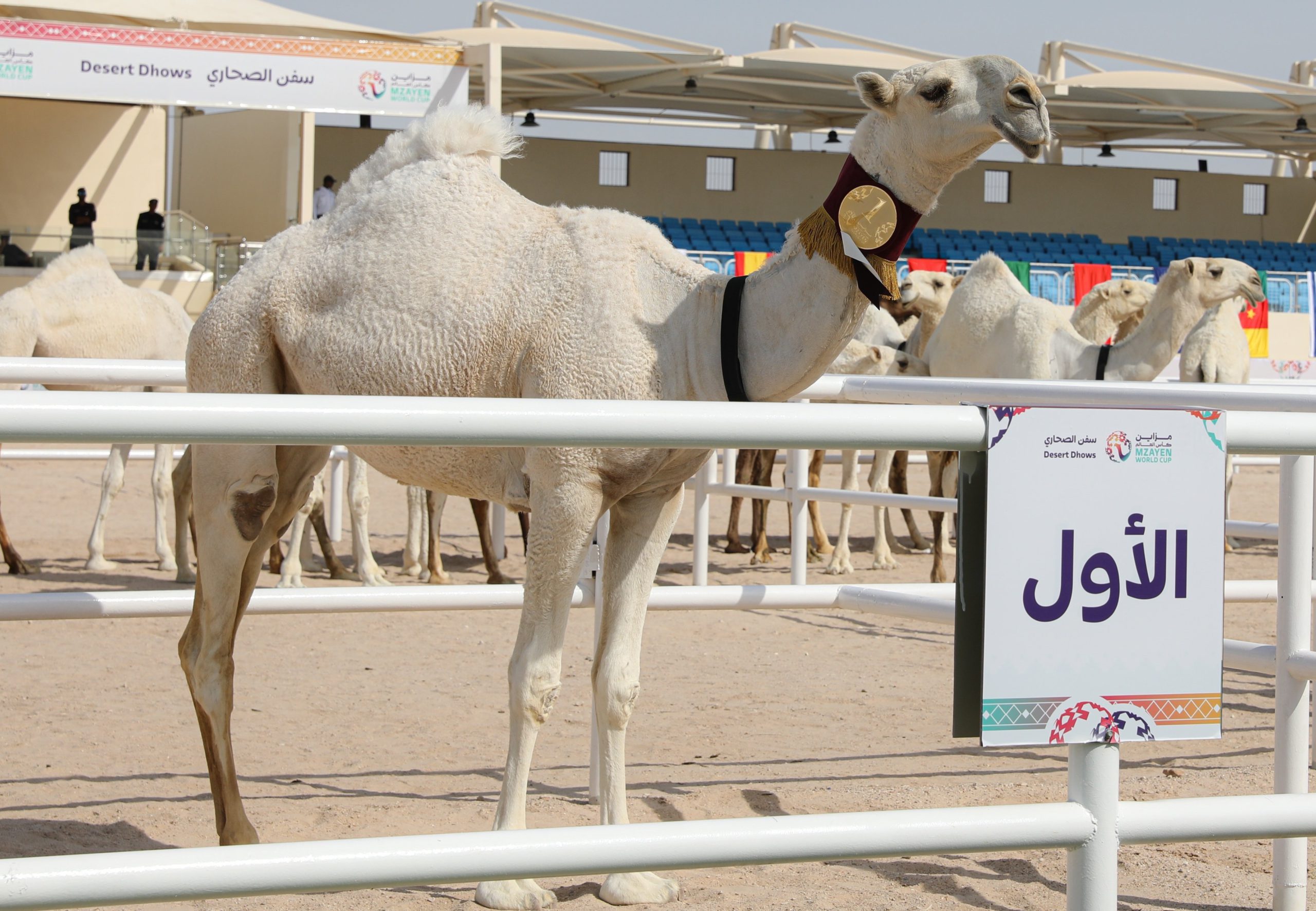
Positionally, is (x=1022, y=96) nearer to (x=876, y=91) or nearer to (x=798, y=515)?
(x=876, y=91)

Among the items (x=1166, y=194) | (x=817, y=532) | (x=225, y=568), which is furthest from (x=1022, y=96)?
(x=1166, y=194)

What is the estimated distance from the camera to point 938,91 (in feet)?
10.5

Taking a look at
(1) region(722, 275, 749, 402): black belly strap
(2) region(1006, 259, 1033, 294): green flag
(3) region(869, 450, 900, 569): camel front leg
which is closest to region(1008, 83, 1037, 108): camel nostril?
(1) region(722, 275, 749, 402): black belly strap

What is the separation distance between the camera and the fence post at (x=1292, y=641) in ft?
9.74

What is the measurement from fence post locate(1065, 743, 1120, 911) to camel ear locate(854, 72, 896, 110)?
6.16 feet

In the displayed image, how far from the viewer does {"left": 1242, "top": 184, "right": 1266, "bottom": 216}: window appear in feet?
135

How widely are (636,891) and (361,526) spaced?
6.50m

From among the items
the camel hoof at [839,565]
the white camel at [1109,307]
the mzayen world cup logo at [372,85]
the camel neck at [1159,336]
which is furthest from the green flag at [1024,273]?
the camel hoof at [839,565]

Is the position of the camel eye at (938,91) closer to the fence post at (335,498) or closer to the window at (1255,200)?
the fence post at (335,498)

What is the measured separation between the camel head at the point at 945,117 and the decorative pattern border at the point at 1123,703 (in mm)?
1555

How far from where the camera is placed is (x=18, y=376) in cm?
411

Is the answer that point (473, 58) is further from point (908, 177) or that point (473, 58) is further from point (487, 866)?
point (487, 866)

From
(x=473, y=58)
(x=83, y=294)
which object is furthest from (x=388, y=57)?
(x=83, y=294)

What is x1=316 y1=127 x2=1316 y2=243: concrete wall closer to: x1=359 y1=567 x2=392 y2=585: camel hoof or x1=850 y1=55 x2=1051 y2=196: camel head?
x1=359 y1=567 x2=392 y2=585: camel hoof
